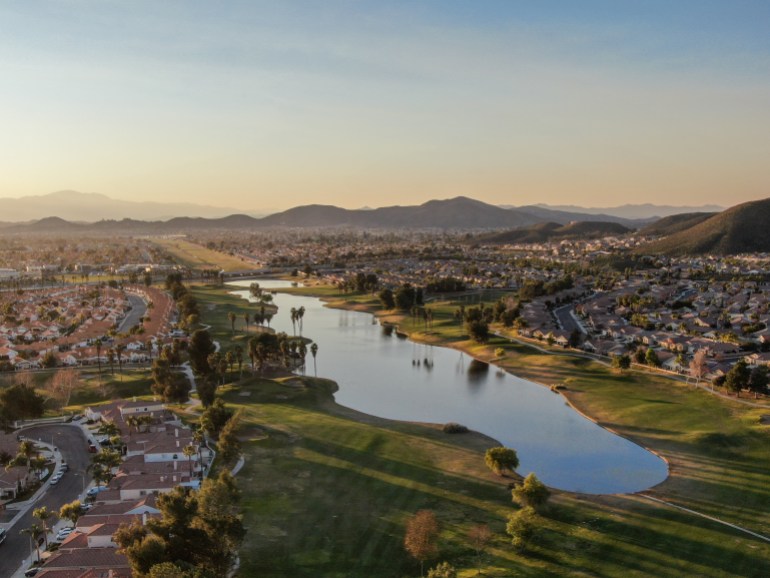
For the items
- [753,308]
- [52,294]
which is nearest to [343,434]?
[753,308]

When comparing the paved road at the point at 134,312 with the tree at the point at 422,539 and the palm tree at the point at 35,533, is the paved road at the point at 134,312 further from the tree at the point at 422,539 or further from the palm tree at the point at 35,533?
the tree at the point at 422,539

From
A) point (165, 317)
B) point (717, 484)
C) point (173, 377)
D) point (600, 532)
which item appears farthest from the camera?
point (165, 317)

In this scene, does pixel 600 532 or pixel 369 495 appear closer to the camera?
pixel 600 532

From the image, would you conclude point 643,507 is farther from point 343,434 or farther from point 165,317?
point 165,317

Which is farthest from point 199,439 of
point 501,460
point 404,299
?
point 404,299

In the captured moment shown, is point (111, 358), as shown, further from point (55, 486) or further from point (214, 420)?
point (55, 486)
